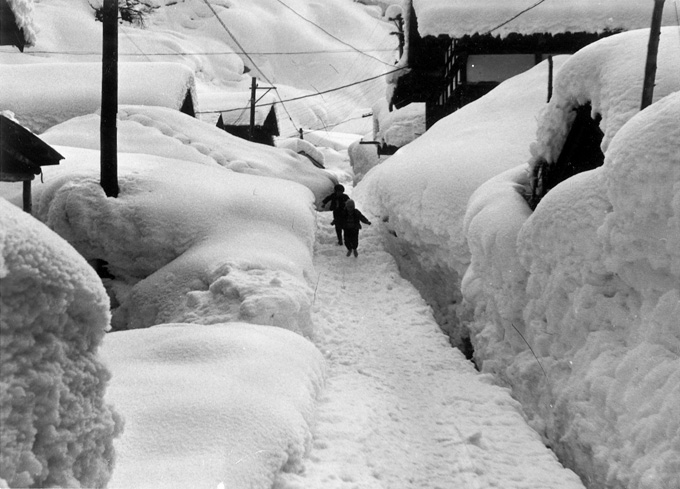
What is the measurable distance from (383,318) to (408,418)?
3.87 meters

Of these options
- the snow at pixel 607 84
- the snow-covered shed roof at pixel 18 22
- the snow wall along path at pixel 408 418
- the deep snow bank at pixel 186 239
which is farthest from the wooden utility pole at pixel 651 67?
the snow-covered shed roof at pixel 18 22

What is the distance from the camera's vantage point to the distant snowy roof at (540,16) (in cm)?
1697

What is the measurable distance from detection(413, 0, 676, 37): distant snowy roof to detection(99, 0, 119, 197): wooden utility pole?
983 cm

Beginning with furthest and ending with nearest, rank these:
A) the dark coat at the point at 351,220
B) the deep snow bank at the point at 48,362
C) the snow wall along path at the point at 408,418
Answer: the dark coat at the point at 351,220 → the snow wall along path at the point at 408,418 → the deep snow bank at the point at 48,362

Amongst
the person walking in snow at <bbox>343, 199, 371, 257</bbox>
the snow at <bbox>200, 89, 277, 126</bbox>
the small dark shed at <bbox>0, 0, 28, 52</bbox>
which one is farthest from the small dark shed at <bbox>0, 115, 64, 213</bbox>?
the snow at <bbox>200, 89, 277, 126</bbox>

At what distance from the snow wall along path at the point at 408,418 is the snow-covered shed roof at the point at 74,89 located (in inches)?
548

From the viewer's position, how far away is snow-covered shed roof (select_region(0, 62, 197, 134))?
68.0 ft

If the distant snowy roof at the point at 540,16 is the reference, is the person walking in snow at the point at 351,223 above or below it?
below

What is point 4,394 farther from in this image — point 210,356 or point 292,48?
point 292,48

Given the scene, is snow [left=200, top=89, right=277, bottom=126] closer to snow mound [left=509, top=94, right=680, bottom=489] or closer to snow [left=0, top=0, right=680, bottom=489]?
snow [left=0, top=0, right=680, bottom=489]

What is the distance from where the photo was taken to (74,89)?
21.4m

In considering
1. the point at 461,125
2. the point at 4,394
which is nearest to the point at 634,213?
the point at 4,394

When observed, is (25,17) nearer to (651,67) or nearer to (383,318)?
(383,318)

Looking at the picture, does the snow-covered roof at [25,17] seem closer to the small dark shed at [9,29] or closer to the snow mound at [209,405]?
the small dark shed at [9,29]
